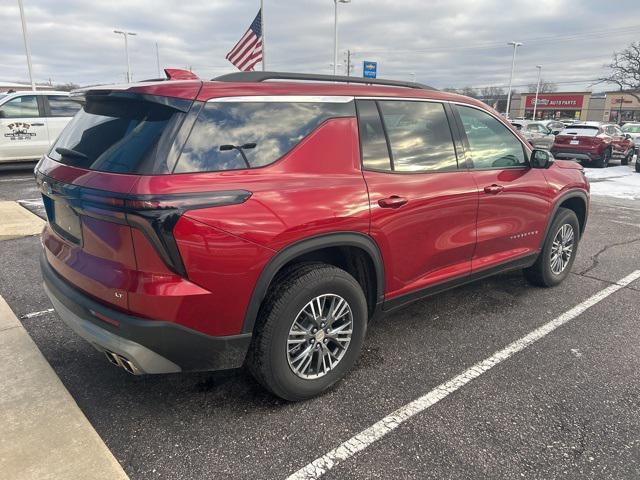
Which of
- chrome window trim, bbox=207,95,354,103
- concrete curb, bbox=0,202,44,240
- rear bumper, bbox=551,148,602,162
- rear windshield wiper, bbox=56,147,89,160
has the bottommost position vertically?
concrete curb, bbox=0,202,44,240

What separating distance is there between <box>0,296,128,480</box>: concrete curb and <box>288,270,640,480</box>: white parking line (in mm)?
899

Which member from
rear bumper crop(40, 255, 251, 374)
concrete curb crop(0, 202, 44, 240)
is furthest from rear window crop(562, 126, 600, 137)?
rear bumper crop(40, 255, 251, 374)

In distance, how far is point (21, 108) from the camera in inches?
430

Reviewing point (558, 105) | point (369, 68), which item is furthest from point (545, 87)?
point (369, 68)

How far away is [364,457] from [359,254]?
112cm

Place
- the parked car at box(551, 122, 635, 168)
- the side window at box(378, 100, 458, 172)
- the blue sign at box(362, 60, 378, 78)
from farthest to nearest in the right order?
the blue sign at box(362, 60, 378, 78)
the parked car at box(551, 122, 635, 168)
the side window at box(378, 100, 458, 172)

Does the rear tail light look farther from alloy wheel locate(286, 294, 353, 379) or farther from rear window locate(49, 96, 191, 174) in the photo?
alloy wheel locate(286, 294, 353, 379)

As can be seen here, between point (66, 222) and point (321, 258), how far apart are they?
141 centimetres

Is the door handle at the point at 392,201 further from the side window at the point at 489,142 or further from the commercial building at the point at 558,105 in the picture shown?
the commercial building at the point at 558,105

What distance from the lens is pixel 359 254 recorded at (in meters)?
2.89

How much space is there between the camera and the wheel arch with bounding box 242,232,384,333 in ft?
7.89

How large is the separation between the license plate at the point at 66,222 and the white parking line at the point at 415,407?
1.59 meters

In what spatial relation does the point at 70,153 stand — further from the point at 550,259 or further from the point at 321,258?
the point at 550,259

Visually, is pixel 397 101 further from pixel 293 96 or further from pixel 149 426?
pixel 149 426
